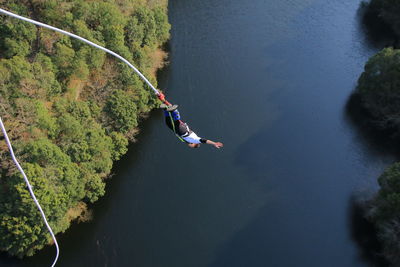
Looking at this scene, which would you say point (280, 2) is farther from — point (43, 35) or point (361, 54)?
point (43, 35)

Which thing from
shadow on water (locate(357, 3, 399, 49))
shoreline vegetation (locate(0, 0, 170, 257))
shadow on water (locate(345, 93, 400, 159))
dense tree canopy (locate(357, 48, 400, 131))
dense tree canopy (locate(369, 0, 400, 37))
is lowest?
shoreline vegetation (locate(0, 0, 170, 257))

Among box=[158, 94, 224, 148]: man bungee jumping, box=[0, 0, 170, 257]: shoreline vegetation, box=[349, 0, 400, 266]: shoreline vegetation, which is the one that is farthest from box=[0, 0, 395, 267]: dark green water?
box=[158, 94, 224, 148]: man bungee jumping

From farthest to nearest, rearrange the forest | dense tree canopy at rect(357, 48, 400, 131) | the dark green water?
dense tree canopy at rect(357, 48, 400, 131) → the dark green water → the forest

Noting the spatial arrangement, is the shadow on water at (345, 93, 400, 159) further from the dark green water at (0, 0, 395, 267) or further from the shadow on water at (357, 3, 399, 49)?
the shadow on water at (357, 3, 399, 49)

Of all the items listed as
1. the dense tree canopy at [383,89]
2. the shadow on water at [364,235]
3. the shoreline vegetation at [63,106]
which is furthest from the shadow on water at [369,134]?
the shoreline vegetation at [63,106]

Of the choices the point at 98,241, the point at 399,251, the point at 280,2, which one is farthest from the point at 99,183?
the point at 280,2

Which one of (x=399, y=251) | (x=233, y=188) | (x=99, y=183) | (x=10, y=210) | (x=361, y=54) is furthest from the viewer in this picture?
(x=361, y=54)
